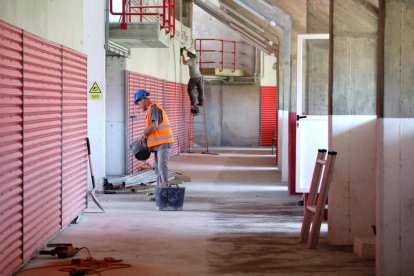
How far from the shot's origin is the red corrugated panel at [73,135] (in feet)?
29.6

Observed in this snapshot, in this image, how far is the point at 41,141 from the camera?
7762mm

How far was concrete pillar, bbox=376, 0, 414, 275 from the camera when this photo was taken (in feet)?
21.1

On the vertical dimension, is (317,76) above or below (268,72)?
below

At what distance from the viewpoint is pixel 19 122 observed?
6879mm

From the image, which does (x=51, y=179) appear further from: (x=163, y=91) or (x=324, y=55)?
(x=163, y=91)

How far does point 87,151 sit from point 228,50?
21216 millimetres

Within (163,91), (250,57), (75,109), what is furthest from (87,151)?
(250,57)

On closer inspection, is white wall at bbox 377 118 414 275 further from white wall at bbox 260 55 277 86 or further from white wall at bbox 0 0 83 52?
white wall at bbox 260 55 277 86

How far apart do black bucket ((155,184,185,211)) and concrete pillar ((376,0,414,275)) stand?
5087mm

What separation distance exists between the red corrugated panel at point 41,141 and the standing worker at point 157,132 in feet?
9.75

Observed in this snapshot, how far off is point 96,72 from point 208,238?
5.69 m

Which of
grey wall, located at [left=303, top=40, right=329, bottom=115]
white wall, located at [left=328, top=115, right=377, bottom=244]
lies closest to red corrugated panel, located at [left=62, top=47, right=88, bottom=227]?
white wall, located at [left=328, top=115, right=377, bottom=244]

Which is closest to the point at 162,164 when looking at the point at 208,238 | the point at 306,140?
the point at 306,140

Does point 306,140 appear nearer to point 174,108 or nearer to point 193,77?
point 193,77
